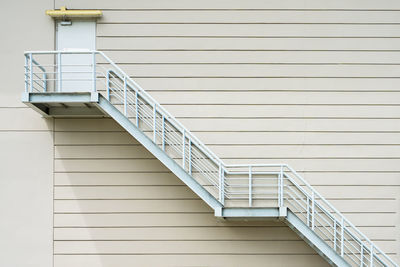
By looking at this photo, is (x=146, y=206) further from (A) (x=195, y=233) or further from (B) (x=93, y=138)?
(B) (x=93, y=138)

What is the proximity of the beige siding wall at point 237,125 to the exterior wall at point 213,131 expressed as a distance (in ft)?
0.07

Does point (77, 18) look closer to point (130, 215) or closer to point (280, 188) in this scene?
point (130, 215)

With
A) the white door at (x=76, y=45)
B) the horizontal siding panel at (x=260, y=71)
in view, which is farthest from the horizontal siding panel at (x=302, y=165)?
the horizontal siding panel at (x=260, y=71)

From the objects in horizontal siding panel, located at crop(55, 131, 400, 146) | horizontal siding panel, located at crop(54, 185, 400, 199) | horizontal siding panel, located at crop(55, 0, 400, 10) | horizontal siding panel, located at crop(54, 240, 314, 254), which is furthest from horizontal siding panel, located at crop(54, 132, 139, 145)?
horizontal siding panel, located at crop(55, 0, 400, 10)

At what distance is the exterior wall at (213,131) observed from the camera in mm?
11117

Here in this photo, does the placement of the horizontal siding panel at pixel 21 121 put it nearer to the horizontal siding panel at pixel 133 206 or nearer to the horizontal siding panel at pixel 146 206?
the horizontal siding panel at pixel 133 206

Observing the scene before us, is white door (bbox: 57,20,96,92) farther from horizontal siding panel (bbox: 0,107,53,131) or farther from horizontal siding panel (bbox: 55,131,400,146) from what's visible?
horizontal siding panel (bbox: 55,131,400,146)

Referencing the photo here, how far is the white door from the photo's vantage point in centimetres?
1137

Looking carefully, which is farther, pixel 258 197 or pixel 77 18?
pixel 77 18

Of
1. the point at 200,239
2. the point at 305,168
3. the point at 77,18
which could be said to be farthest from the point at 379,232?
the point at 77,18

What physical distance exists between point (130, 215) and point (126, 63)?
126 inches

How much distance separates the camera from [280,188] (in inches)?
403

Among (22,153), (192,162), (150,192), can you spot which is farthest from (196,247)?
(22,153)

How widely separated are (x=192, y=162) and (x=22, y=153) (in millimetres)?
3638
